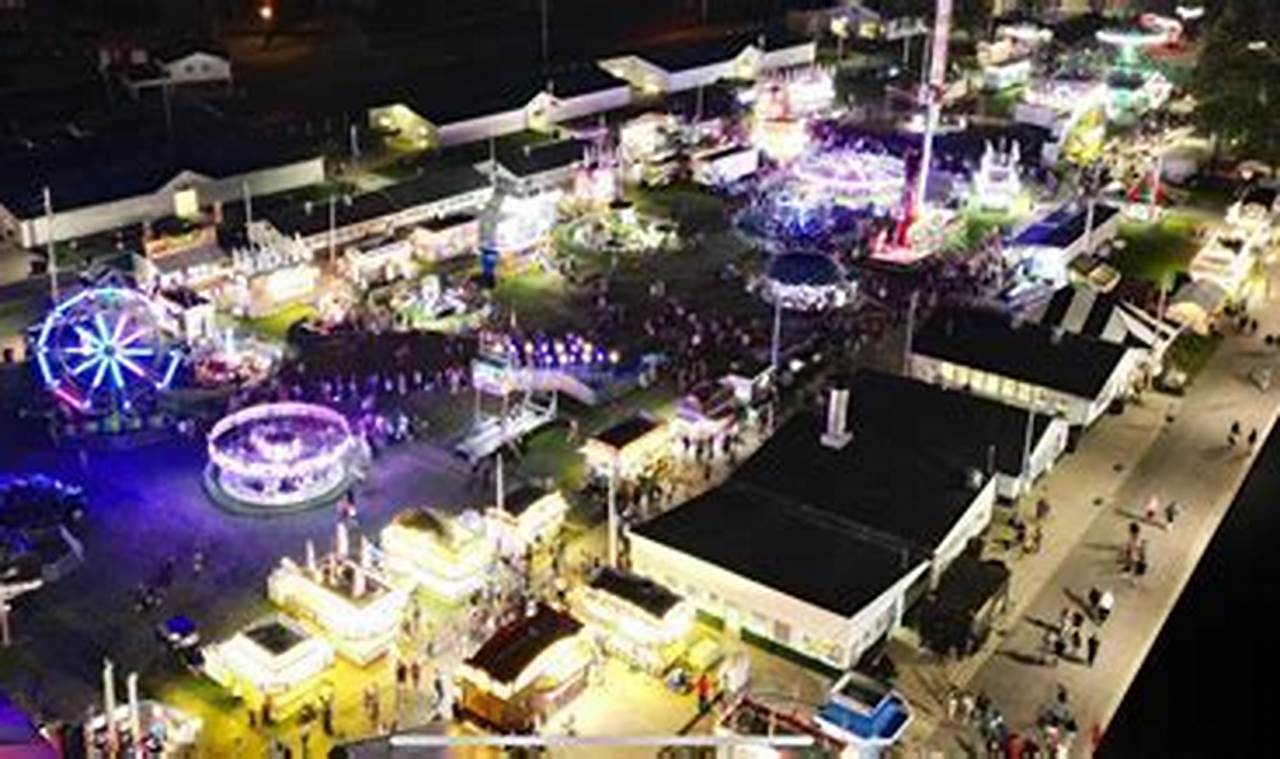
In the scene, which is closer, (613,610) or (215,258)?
(613,610)

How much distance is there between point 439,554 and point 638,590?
6.78m

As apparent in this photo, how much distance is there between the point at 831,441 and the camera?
49.6 metres

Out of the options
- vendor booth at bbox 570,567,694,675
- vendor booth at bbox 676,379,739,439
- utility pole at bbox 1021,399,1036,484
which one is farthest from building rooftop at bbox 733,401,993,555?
vendor booth at bbox 570,567,694,675

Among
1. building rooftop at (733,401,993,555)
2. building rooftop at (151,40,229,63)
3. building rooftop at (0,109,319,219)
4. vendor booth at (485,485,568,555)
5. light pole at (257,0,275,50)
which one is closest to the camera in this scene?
building rooftop at (733,401,993,555)

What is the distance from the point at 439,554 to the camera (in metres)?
44.1

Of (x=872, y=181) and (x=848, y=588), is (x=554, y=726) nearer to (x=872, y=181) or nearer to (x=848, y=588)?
(x=848, y=588)

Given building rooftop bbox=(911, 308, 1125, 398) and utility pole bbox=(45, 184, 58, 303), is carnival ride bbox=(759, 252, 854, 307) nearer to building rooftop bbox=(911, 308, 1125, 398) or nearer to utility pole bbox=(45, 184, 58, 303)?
building rooftop bbox=(911, 308, 1125, 398)

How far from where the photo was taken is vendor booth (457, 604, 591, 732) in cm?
3791

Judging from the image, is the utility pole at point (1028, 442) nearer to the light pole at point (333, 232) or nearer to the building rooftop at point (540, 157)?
the light pole at point (333, 232)

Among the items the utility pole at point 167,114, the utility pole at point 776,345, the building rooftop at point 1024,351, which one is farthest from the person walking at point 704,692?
the utility pole at point 167,114

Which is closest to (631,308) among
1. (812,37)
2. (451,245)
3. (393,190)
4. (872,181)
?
(451,245)

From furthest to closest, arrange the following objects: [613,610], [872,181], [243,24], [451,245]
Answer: [243,24], [872,181], [451,245], [613,610]

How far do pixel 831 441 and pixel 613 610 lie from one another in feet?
39.9

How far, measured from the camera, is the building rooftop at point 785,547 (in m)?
41.6
